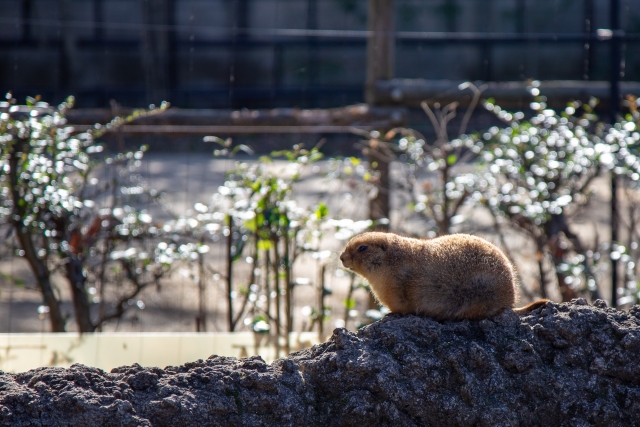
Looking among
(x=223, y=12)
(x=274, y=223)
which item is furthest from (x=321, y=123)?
(x=223, y=12)

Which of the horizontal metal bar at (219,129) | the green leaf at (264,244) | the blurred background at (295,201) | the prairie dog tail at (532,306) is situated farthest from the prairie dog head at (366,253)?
the horizontal metal bar at (219,129)

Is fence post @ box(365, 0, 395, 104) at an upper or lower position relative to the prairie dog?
upper

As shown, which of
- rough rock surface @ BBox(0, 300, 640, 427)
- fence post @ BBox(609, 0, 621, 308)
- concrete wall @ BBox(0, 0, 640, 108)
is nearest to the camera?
rough rock surface @ BBox(0, 300, 640, 427)

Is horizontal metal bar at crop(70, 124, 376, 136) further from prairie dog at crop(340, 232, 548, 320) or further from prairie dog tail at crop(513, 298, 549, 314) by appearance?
prairie dog tail at crop(513, 298, 549, 314)

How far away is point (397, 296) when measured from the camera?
2545 millimetres

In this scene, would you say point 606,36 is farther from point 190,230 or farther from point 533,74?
point 533,74

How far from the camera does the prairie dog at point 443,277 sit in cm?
235

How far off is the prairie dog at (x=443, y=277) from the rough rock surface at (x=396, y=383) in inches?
3.3

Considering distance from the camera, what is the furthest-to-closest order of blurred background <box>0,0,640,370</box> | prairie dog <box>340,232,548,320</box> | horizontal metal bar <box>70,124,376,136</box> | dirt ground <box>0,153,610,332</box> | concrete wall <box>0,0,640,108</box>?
concrete wall <box>0,0,640,108</box> < dirt ground <box>0,153,610,332</box> < horizontal metal bar <box>70,124,376,136</box> < blurred background <box>0,0,640,370</box> < prairie dog <box>340,232,548,320</box>

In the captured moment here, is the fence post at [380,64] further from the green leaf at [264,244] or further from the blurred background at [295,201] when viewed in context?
the green leaf at [264,244]

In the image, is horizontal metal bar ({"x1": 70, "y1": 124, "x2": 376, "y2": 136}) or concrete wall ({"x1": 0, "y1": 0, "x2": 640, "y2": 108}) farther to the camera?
concrete wall ({"x1": 0, "y1": 0, "x2": 640, "y2": 108})

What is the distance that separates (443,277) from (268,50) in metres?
11.3

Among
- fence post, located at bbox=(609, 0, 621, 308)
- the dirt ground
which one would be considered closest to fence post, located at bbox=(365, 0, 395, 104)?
the dirt ground

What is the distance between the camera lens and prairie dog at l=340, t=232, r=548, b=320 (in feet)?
7.70
